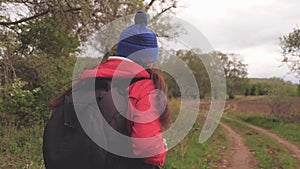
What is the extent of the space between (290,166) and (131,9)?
593 centimetres

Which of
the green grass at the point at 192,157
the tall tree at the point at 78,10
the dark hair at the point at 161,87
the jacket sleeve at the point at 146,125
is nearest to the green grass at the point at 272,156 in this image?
the green grass at the point at 192,157

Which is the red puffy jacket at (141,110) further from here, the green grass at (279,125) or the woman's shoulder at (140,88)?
the green grass at (279,125)

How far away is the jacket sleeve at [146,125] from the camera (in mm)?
2129

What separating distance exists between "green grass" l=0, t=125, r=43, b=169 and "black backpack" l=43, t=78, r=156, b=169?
516cm

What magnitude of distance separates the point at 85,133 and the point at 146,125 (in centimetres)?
34

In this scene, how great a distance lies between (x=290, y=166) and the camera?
10.4 meters

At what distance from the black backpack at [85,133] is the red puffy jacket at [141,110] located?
0.04 m

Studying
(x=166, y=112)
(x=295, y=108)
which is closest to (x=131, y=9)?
(x=166, y=112)

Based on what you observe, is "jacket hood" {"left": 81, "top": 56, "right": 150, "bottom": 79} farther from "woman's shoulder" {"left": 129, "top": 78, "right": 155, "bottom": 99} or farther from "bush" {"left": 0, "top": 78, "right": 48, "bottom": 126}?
"bush" {"left": 0, "top": 78, "right": 48, "bottom": 126}

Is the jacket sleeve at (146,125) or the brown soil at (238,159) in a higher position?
the jacket sleeve at (146,125)

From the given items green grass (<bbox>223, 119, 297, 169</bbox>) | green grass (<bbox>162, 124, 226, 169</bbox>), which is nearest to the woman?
green grass (<bbox>162, 124, 226, 169</bbox>)

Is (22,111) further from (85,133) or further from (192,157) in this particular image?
(85,133)

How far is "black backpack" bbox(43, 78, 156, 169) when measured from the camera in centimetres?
214

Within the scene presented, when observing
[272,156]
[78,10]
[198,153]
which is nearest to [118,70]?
[78,10]
